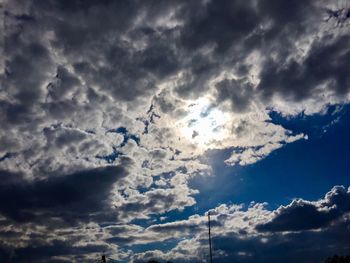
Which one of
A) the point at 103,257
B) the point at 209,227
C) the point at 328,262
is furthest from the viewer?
the point at 328,262

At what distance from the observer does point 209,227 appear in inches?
3253

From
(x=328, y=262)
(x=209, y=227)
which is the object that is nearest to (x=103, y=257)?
(x=209, y=227)

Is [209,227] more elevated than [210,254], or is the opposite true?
[209,227]

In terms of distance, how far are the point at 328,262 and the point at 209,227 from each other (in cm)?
8009

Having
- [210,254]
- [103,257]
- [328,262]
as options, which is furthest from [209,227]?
[328,262]

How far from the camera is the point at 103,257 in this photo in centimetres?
9294

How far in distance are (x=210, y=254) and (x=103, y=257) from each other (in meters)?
32.6

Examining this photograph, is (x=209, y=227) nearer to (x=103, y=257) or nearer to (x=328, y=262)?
(x=103, y=257)

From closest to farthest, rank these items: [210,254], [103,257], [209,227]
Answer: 1. [210,254]
2. [209,227]
3. [103,257]

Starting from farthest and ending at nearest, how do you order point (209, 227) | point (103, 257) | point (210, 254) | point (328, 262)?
point (328, 262), point (103, 257), point (209, 227), point (210, 254)

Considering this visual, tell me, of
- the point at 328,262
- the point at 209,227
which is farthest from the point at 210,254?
the point at 328,262

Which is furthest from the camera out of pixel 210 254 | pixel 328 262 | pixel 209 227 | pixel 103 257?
pixel 328 262

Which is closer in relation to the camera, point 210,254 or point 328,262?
A: point 210,254

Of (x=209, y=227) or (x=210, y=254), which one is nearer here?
(x=210, y=254)
